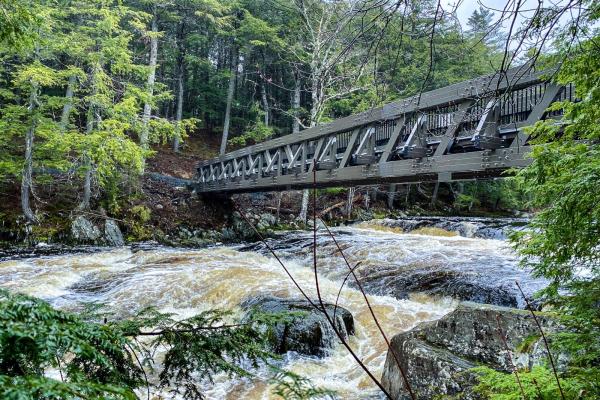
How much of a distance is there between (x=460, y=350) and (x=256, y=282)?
4.52 meters

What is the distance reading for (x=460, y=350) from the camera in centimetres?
377

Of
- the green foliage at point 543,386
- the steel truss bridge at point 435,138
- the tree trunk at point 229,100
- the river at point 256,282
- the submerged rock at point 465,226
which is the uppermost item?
the tree trunk at point 229,100

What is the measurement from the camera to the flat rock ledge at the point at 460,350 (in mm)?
3359

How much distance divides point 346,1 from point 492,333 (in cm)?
366

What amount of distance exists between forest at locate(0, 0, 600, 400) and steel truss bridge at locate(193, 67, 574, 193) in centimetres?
67

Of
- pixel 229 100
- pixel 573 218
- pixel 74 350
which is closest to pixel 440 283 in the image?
pixel 573 218

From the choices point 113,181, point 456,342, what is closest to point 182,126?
point 113,181

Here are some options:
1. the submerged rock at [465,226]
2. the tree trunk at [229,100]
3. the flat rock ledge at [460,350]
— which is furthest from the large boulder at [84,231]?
the submerged rock at [465,226]

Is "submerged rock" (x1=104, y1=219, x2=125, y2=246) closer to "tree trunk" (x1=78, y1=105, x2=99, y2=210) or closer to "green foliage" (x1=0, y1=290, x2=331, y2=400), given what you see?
"tree trunk" (x1=78, y1=105, x2=99, y2=210)

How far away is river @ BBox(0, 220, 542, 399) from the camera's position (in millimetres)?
4727

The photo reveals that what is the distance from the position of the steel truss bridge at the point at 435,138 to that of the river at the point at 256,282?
59.9 inches

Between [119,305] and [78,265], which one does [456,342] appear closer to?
[119,305]

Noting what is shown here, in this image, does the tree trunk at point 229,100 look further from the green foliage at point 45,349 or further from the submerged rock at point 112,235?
the green foliage at point 45,349

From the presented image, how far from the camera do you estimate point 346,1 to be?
395 cm
